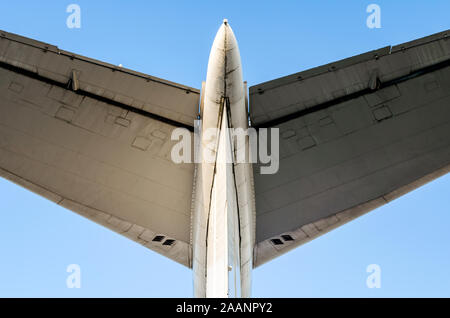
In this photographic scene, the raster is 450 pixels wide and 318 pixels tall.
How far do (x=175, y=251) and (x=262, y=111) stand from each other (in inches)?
127

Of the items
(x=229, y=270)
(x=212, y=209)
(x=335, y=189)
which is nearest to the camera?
(x=229, y=270)

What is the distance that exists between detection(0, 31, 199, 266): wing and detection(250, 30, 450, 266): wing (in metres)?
1.81

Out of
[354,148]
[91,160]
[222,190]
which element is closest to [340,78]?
[354,148]

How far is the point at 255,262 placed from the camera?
30.7ft

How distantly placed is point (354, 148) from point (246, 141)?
2.24 meters

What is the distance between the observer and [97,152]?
360 inches

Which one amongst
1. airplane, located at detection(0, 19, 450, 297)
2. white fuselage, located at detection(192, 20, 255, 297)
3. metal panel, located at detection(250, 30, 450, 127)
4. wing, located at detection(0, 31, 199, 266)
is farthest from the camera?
wing, located at detection(0, 31, 199, 266)

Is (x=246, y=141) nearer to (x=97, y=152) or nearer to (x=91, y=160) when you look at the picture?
(x=97, y=152)

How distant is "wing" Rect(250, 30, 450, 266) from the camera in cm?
898

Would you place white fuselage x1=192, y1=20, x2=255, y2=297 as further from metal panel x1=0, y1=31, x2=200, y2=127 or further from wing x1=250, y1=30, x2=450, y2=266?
wing x1=250, y1=30, x2=450, y2=266

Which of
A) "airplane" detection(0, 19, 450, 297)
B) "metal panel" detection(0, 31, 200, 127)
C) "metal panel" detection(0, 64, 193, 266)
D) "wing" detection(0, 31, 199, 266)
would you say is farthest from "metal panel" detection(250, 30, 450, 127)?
"metal panel" detection(0, 64, 193, 266)

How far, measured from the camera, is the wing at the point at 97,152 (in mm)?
8898

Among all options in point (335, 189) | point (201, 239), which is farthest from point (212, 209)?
point (335, 189)

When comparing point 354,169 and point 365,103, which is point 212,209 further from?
point 365,103
